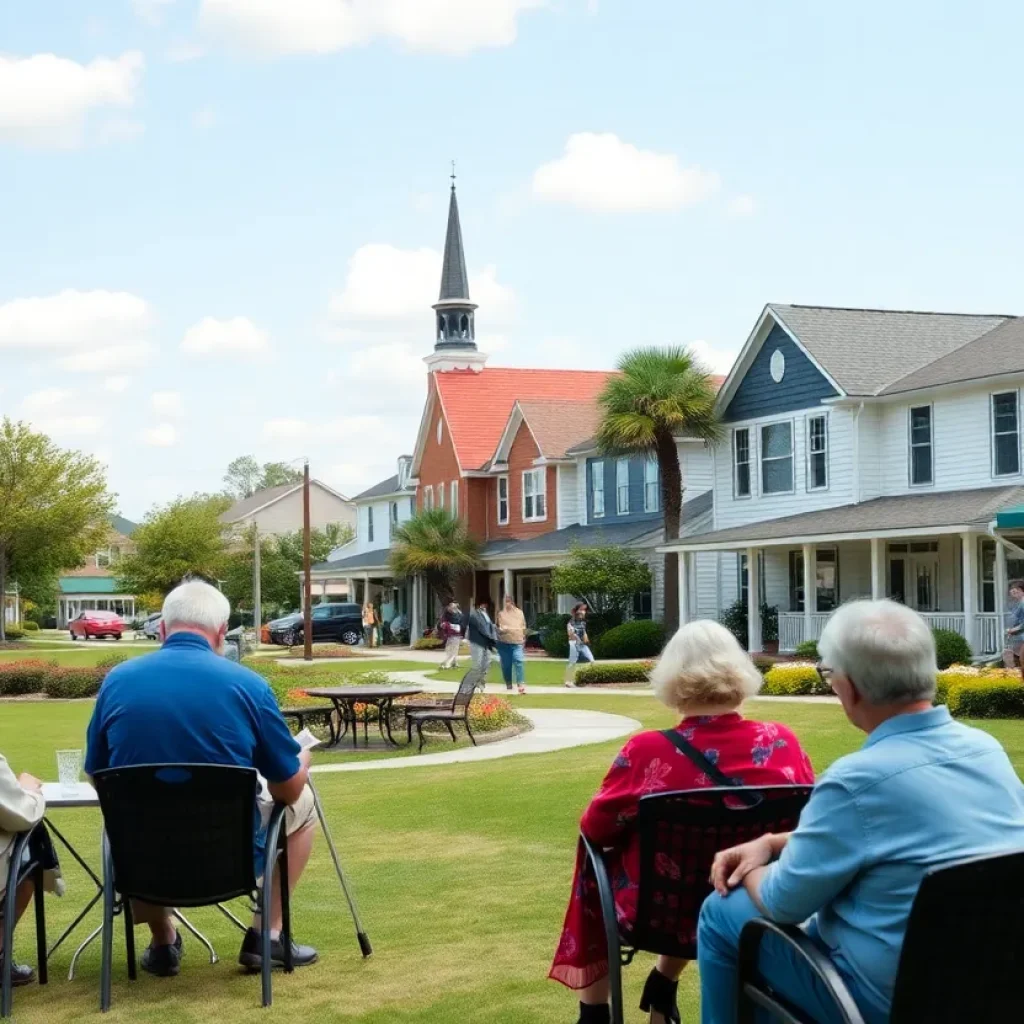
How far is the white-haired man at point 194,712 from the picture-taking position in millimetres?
Result: 6223

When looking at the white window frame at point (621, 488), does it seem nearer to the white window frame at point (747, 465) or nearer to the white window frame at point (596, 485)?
the white window frame at point (596, 485)

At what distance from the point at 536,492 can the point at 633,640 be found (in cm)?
1192

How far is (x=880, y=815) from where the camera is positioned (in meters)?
3.78

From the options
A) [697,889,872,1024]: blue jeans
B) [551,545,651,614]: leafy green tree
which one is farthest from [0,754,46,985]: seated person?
[551,545,651,614]: leafy green tree

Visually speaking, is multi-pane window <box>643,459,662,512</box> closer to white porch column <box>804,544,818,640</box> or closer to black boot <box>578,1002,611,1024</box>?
white porch column <box>804,544,818,640</box>

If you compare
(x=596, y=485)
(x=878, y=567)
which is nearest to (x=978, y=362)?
(x=878, y=567)

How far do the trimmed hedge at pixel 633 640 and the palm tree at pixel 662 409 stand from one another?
0.65m

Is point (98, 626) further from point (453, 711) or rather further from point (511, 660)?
point (453, 711)

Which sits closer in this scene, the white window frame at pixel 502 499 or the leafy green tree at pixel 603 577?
the leafy green tree at pixel 603 577

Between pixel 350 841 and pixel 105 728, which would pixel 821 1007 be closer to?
pixel 105 728

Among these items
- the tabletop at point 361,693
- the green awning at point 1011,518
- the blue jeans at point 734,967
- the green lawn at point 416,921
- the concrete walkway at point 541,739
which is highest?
the green awning at point 1011,518

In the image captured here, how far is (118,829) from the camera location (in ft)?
19.9

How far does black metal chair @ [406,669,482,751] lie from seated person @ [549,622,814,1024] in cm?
1211

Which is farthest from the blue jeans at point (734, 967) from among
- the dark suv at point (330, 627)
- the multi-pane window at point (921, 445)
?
the dark suv at point (330, 627)
